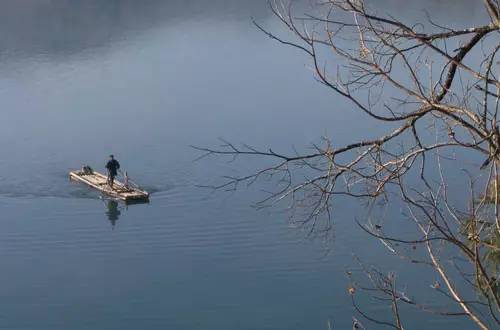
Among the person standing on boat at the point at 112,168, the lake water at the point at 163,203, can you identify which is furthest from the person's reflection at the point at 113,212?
the person standing on boat at the point at 112,168

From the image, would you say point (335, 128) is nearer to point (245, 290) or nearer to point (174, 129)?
point (174, 129)

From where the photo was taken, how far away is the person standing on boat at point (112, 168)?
1688cm

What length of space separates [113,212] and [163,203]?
0.90 m

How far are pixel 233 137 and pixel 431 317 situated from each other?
8.06 metres

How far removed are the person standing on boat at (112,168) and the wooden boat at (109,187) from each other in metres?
0.16

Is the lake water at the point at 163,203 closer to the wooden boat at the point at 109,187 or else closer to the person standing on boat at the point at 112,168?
the wooden boat at the point at 109,187

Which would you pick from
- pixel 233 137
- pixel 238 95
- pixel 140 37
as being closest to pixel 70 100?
pixel 238 95

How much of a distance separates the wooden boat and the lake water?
200 millimetres

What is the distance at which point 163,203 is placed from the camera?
56.2 ft

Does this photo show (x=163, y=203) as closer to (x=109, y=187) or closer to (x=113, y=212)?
(x=113, y=212)

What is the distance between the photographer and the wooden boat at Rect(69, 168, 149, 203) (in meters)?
17.2

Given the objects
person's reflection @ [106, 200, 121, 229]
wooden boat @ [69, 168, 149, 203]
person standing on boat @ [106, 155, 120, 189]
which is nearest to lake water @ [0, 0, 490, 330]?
person's reflection @ [106, 200, 121, 229]

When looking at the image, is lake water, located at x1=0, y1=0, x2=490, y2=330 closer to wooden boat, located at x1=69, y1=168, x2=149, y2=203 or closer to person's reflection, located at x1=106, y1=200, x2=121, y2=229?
person's reflection, located at x1=106, y1=200, x2=121, y2=229

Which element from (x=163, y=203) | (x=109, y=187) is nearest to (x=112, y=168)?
(x=109, y=187)
